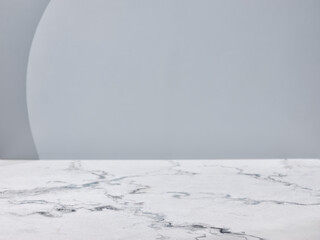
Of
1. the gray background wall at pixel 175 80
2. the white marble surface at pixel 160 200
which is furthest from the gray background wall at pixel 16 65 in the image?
the white marble surface at pixel 160 200

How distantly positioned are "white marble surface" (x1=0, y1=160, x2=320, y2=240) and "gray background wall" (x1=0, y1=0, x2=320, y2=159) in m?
0.10

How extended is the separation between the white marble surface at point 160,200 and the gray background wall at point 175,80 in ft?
0.34

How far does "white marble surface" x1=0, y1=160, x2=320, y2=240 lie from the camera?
1383mm

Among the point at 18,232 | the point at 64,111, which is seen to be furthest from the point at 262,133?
the point at 18,232

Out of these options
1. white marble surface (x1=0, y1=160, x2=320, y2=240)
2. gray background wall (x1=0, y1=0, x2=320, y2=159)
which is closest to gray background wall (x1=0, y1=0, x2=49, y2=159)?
gray background wall (x1=0, y1=0, x2=320, y2=159)

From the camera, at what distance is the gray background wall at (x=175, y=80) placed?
2.49 m

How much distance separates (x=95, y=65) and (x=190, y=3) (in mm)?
513

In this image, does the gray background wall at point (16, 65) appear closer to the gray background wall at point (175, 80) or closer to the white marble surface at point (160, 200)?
the gray background wall at point (175, 80)

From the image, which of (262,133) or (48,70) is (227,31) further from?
(48,70)

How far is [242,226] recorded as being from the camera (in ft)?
4.68

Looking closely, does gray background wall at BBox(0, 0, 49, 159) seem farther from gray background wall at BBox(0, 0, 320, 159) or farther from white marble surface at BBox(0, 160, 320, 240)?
white marble surface at BBox(0, 160, 320, 240)

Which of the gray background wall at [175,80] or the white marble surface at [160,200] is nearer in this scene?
the white marble surface at [160,200]

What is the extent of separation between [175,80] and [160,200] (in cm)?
90

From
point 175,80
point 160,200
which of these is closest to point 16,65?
point 175,80
